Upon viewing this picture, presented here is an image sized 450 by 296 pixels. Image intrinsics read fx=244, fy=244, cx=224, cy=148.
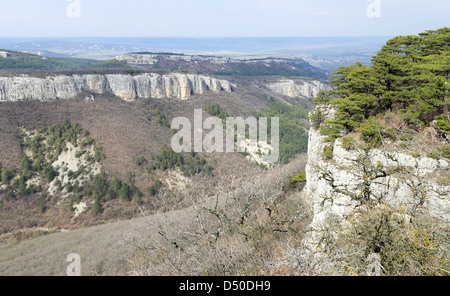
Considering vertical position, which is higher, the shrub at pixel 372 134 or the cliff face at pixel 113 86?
the cliff face at pixel 113 86

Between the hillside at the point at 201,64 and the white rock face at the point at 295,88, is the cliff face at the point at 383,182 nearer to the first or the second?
the white rock face at the point at 295,88

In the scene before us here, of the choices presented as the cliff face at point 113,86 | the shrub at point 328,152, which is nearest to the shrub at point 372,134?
the shrub at point 328,152

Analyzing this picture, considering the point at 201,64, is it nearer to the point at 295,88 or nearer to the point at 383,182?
the point at 295,88

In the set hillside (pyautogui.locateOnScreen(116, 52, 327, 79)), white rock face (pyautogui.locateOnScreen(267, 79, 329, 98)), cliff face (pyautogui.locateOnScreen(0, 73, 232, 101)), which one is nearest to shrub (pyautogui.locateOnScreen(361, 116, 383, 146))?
cliff face (pyautogui.locateOnScreen(0, 73, 232, 101))

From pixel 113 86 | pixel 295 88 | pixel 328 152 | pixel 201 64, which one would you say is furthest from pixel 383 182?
pixel 201 64

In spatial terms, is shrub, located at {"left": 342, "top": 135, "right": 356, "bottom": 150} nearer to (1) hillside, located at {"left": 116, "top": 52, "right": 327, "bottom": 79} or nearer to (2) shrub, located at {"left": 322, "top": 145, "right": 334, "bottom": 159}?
(2) shrub, located at {"left": 322, "top": 145, "right": 334, "bottom": 159}
